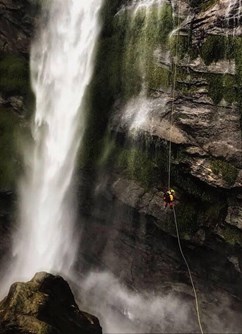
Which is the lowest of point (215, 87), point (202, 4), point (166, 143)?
point (166, 143)

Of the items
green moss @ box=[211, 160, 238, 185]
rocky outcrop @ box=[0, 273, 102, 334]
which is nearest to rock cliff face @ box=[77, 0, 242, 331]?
green moss @ box=[211, 160, 238, 185]

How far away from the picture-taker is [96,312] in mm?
18703

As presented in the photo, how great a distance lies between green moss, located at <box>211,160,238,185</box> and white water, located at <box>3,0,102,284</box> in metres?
7.35

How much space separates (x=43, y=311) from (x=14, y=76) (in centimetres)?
1404

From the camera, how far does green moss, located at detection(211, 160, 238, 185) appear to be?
1595cm

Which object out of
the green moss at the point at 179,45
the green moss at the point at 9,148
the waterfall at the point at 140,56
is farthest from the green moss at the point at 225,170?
the green moss at the point at 9,148

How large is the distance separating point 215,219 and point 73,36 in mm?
Answer: 12510

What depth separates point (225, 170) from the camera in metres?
16.0

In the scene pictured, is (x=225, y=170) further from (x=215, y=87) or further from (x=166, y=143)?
(x=215, y=87)

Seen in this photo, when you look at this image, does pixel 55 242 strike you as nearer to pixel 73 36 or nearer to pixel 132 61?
pixel 132 61

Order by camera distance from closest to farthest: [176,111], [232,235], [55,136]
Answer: [232,235]
[176,111]
[55,136]

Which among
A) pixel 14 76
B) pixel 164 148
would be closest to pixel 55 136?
pixel 14 76

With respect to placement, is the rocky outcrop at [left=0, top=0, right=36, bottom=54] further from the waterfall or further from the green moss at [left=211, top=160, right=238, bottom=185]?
the green moss at [left=211, top=160, right=238, bottom=185]

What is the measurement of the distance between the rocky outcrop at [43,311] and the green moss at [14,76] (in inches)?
463
